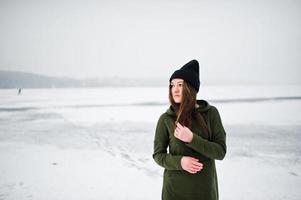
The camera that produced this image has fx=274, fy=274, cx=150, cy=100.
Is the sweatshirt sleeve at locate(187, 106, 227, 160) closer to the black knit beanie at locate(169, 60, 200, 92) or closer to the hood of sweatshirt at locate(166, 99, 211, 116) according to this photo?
the hood of sweatshirt at locate(166, 99, 211, 116)

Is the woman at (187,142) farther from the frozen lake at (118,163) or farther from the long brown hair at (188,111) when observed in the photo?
the frozen lake at (118,163)

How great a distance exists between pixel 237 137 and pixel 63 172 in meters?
4.82

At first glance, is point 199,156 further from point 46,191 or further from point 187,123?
point 46,191

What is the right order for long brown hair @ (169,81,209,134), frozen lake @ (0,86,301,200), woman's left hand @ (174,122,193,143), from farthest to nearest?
frozen lake @ (0,86,301,200), long brown hair @ (169,81,209,134), woman's left hand @ (174,122,193,143)

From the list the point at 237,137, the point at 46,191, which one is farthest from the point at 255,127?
the point at 46,191

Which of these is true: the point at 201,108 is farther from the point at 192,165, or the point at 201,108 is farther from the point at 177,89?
the point at 192,165

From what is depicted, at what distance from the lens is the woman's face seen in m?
1.88

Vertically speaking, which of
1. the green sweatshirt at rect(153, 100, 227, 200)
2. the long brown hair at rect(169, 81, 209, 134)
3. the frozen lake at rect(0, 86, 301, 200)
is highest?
the long brown hair at rect(169, 81, 209, 134)

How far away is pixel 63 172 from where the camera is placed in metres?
5.03

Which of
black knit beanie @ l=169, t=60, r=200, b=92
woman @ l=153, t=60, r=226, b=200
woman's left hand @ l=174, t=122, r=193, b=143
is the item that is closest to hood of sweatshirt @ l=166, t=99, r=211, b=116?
woman @ l=153, t=60, r=226, b=200

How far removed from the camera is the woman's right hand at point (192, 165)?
5.56ft

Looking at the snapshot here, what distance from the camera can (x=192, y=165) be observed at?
1.69 m

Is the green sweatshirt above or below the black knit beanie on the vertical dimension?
below

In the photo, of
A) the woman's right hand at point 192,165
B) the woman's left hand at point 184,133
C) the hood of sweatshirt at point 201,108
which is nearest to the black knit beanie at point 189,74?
the hood of sweatshirt at point 201,108
